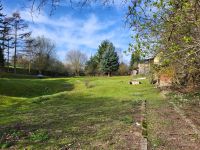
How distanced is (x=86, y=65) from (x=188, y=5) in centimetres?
6747

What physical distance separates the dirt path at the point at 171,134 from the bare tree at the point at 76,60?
65.0 meters

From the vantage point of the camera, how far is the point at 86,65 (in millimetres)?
73750

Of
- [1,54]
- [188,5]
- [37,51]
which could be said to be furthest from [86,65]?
[188,5]

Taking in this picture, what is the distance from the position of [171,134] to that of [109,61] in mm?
57302

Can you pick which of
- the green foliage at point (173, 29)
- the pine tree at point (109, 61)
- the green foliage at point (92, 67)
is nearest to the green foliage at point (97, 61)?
the green foliage at point (92, 67)

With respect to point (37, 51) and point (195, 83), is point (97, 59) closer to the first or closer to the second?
point (37, 51)

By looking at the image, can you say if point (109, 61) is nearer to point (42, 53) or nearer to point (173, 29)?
point (42, 53)

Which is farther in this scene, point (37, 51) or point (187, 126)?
point (37, 51)

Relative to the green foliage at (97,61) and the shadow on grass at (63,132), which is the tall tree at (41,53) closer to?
the green foliage at (97,61)

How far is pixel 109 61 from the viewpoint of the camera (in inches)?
2589

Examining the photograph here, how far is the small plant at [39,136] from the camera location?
7.81m

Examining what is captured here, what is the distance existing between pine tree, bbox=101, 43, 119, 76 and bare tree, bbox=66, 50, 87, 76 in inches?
430

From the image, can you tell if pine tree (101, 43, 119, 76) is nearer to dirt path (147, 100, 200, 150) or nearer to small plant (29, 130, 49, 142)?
dirt path (147, 100, 200, 150)

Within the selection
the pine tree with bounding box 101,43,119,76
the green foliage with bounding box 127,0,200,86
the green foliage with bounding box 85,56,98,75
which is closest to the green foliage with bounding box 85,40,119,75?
the green foliage with bounding box 85,56,98,75
